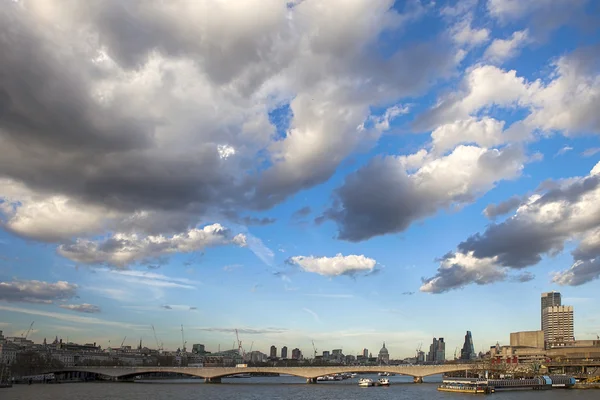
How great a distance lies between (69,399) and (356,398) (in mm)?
65353

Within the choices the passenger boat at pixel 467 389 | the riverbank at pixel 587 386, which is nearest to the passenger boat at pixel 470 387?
the passenger boat at pixel 467 389

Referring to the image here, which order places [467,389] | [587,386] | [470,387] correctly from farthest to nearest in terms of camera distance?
[587,386], [470,387], [467,389]

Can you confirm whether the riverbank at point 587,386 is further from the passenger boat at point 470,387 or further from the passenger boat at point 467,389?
the passenger boat at point 467,389

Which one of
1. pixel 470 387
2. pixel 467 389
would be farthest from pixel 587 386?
pixel 467 389

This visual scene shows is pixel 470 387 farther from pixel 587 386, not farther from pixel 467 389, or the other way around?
pixel 587 386

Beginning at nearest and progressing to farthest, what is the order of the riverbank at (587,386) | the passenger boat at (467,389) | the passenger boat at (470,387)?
1. the passenger boat at (467,389)
2. the passenger boat at (470,387)
3. the riverbank at (587,386)

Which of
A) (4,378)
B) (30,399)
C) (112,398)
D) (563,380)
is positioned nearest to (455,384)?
(563,380)

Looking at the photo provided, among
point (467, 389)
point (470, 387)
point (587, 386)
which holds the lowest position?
point (587, 386)

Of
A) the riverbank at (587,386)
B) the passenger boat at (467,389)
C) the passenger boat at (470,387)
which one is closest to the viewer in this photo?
the passenger boat at (467,389)

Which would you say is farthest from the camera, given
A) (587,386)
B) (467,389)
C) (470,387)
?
(587,386)

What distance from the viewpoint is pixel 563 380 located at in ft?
593

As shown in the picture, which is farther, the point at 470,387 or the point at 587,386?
the point at 587,386

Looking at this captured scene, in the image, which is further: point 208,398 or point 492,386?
point 492,386

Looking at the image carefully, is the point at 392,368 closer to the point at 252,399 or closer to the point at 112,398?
the point at 252,399
